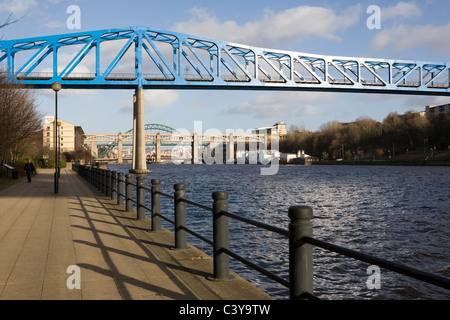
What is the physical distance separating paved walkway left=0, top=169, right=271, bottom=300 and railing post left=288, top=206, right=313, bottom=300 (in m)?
1.36

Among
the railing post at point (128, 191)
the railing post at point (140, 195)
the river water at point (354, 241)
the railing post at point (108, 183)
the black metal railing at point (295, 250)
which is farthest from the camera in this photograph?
the railing post at point (108, 183)

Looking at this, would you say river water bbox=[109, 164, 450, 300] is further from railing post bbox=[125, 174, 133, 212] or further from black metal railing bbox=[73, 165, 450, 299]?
black metal railing bbox=[73, 165, 450, 299]

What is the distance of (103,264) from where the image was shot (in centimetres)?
745

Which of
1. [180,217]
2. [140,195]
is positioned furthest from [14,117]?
[180,217]

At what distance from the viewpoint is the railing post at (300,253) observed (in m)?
4.20

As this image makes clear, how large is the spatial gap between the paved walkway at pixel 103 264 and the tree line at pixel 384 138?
122 metres

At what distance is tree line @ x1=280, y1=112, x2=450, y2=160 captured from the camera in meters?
128

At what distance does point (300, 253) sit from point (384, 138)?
14106cm

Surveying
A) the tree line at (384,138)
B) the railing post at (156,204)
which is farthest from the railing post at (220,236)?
the tree line at (384,138)

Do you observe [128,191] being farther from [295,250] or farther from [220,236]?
[295,250]

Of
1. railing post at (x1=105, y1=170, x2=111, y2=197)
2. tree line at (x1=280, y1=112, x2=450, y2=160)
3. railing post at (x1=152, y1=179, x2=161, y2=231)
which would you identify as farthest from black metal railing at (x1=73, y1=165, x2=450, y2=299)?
tree line at (x1=280, y1=112, x2=450, y2=160)

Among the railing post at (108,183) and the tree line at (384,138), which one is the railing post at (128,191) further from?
the tree line at (384,138)
